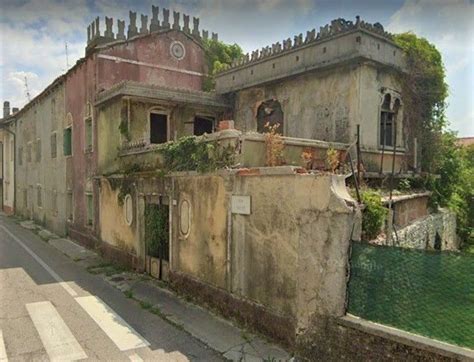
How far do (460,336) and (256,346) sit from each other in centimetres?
325

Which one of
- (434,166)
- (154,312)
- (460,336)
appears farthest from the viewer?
(434,166)

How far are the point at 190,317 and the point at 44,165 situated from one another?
18.0 m

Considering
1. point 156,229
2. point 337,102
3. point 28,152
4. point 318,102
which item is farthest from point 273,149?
point 28,152

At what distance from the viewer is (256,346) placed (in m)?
6.43

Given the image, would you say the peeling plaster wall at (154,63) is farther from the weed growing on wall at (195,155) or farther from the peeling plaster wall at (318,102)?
the weed growing on wall at (195,155)

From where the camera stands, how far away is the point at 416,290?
4844 millimetres

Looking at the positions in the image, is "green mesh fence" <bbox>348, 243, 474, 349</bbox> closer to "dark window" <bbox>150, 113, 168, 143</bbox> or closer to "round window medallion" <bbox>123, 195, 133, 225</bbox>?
"round window medallion" <bbox>123, 195, 133, 225</bbox>

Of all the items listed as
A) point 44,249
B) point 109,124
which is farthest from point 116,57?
point 44,249

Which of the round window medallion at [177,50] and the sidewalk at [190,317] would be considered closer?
the sidewalk at [190,317]

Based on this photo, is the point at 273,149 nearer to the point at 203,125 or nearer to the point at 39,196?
the point at 203,125

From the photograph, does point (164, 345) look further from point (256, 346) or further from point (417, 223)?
point (417, 223)

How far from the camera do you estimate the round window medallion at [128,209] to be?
11854 millimetres

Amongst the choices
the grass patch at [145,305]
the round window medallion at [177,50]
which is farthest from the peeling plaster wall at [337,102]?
the round window medallion at [177,50]

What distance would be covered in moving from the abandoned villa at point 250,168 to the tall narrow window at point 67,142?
0.10 meters
